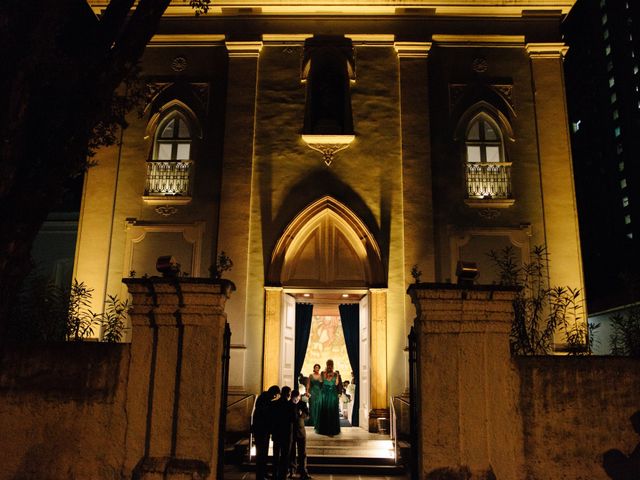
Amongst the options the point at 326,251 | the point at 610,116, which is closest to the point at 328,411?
the point at 326,251

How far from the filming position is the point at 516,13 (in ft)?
46.8

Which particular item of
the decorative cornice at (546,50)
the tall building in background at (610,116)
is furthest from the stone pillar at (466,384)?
the tall building in background at (610,116)

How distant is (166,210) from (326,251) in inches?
139

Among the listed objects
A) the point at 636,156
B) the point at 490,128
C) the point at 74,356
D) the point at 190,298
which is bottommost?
the point at 74,356

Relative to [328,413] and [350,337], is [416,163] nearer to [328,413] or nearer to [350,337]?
[350,337]

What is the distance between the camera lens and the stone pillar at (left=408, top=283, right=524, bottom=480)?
6105 mm

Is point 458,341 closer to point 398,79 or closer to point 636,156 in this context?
point 398,79

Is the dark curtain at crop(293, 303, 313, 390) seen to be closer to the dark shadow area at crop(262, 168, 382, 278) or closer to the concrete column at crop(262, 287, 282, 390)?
the concrete column at crop(262, 287, 282, 390)

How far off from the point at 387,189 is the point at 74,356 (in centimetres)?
824

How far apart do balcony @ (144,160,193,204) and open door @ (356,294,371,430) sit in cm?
449

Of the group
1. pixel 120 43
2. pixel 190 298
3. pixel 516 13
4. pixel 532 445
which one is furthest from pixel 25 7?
pixel 516 13

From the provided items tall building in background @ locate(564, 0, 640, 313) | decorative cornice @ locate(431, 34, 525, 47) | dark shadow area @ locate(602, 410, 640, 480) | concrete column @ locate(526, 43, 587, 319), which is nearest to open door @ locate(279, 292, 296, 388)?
concrete column @ locate(526, 43, 587, 319)

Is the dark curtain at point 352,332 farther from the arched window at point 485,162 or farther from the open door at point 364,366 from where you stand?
the arched window at point 485,162

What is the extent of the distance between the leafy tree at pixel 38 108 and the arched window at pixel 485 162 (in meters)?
8.41
